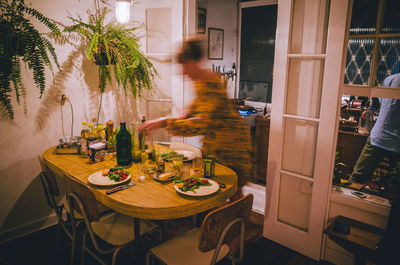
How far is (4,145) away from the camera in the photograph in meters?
2.39

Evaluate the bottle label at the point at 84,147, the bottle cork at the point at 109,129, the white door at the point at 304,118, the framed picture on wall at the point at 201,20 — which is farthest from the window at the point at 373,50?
the framed picture on wall at the point at 201,20

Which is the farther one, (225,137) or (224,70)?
(224,70)

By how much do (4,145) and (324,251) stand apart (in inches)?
112

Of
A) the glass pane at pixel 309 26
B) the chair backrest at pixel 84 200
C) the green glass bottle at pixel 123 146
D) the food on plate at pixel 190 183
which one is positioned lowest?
the chair backrest at pixel 84 200

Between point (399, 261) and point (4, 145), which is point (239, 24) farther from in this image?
point (399, 261)

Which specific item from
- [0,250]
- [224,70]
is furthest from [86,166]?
[224,70]

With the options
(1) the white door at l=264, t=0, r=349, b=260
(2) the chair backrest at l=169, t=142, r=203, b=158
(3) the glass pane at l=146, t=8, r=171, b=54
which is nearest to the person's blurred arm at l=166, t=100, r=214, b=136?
(2) the chair backrest at l=169, t=142, r=203, b=158

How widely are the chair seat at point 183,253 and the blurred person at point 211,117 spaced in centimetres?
61

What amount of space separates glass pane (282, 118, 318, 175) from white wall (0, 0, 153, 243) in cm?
209

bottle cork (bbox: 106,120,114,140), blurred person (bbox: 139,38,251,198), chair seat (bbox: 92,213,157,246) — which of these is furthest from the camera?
bottle cork (bbox: 106,120,114,140)

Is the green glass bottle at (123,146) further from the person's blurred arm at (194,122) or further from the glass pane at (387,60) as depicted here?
the glass pane at (387,60)

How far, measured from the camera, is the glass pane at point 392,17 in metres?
1.80

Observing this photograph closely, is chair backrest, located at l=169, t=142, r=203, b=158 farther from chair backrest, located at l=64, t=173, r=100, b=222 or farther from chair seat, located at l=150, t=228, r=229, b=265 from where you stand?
chair backrest, located at l=64, t=173, r=100, b=222

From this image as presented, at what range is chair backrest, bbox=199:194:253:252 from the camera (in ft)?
4.32
